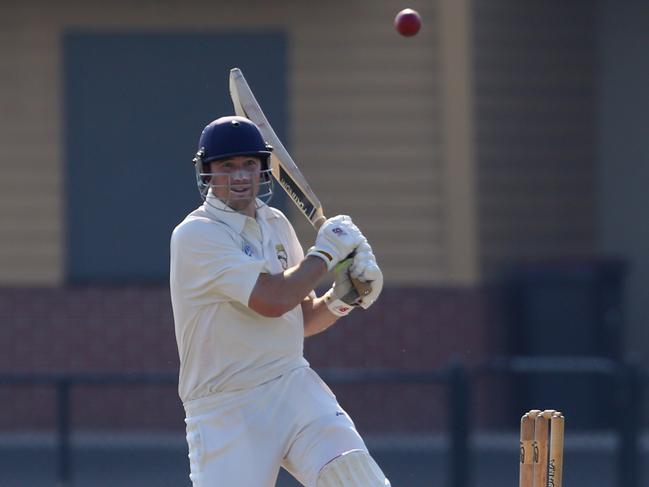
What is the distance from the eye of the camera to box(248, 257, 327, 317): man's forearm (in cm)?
494

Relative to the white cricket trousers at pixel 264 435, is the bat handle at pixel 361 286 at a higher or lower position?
higher

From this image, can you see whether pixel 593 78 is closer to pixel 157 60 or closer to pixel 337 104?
pixel 337 104

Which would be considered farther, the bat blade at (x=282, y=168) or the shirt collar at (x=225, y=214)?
the bat blade at (x=282, y=168)

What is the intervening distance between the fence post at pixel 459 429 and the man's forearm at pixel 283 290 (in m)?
3.62

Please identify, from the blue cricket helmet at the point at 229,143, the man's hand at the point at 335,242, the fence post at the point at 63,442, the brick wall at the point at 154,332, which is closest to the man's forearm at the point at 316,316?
the man's hand at the point at 335,242

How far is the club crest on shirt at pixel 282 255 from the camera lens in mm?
5250

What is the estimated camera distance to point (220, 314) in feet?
16.6

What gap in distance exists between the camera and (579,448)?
8812 mm

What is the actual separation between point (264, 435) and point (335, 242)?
660 mm

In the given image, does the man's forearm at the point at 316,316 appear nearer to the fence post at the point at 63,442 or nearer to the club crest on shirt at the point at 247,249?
the club crest on shirt at the point at 247,249

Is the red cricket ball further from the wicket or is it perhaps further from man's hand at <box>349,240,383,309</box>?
the wicket

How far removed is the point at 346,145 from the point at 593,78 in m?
2.07

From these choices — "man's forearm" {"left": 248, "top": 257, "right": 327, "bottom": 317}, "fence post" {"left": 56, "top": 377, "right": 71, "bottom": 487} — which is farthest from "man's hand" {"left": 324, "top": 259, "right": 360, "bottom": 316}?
"fence post" {"left": 56, "top": 377, "right": 71, "bottom": 487}

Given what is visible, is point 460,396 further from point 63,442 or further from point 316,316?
point 316,316
